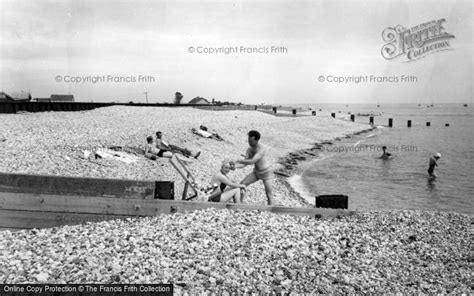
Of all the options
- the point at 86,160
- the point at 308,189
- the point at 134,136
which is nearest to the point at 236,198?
the point at 86,160

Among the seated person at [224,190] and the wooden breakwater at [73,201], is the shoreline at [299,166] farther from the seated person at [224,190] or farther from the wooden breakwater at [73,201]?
the wooden breakwater at [73,201]

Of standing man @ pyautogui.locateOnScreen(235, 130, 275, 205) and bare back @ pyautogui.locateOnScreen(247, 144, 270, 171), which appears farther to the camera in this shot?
bare back @ pyautogui.locateOnScreen(247, 144, 270, 171)

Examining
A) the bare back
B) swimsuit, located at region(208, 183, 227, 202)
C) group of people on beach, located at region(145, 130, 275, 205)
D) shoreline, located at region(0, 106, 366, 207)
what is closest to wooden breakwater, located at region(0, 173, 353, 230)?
swimsuit, located at region(208, 183, 227, 202)

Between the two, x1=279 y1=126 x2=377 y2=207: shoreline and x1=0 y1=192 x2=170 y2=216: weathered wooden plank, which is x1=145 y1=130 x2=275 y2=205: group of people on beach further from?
x1=279 y1=126 x2=377 y2=207: shoreline

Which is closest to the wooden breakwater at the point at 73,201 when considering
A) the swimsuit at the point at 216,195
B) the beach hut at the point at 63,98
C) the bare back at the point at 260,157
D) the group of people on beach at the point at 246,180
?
the swimsuit at the point at 216,195

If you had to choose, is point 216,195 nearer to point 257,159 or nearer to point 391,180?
point 257,159

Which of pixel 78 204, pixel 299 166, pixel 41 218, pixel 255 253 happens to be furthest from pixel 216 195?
pixel 299 166

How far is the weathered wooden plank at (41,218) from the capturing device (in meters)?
7.50

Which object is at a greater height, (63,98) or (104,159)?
(63,98)

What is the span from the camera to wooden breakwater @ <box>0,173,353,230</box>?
7.54 m

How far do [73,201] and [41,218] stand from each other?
628mm

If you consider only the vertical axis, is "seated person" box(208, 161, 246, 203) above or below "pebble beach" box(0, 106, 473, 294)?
above

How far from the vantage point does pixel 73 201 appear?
762 cm

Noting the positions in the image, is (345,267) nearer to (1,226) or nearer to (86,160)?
(1,226)
